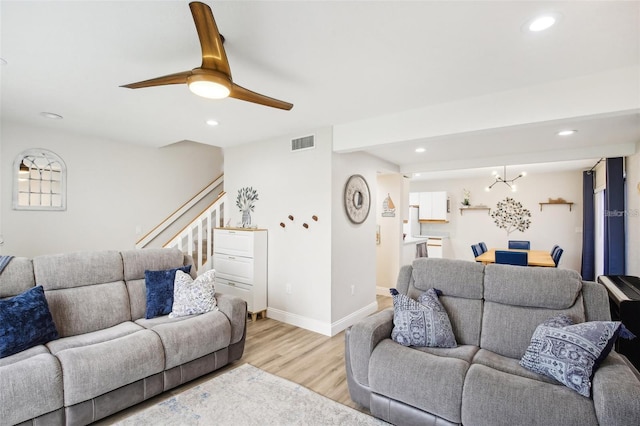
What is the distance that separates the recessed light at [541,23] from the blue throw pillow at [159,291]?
130 inches

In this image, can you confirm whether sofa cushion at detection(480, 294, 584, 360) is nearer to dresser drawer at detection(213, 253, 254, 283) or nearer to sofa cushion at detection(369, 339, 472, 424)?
sofa cushion at detection(369, 339, 472, 424)

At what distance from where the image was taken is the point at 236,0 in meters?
1.57

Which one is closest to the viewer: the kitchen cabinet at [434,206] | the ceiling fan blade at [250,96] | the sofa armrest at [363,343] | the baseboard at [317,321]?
the ceiling fan blade at [250,96]

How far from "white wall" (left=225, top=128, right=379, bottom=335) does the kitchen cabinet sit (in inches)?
151

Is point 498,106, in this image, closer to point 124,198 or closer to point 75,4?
point 75,4

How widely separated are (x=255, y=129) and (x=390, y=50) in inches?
87.4

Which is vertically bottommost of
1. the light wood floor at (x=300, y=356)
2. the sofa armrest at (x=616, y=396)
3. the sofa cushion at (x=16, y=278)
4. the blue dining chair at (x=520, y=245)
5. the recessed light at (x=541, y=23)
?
the light wood floor at (x=300, y=356)

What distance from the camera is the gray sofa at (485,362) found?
1.53 meters

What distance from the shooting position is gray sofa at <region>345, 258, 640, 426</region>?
1.53 metres

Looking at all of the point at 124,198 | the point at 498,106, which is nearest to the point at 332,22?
the point at 498,106

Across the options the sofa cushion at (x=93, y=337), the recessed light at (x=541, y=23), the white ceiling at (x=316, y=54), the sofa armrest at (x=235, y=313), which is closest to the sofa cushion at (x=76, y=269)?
the sofa cushion at (x=93, y=337)

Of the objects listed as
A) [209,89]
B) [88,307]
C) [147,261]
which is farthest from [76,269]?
[209,89]

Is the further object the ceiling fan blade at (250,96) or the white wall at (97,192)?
the white wall at (97,192)

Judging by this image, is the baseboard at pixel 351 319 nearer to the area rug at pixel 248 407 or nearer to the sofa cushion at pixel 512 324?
the area rug at pixel 248 407
